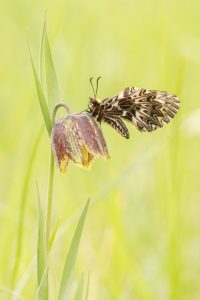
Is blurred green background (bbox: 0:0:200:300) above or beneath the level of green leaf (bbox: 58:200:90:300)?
above

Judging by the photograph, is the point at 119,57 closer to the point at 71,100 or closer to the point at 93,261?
the point at 71,100

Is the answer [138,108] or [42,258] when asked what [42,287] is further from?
[138,108]

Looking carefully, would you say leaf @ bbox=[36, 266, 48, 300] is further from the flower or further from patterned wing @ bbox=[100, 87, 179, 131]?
patterned wing @ bbox=[100, 87, 179, 131]

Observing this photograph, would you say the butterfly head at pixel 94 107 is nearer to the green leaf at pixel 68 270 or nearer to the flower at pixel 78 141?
the flower at pixel 78 141

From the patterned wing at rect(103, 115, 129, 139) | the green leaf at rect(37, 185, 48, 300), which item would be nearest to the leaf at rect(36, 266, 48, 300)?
the green leaf at rect(37, 185, 48, 300)

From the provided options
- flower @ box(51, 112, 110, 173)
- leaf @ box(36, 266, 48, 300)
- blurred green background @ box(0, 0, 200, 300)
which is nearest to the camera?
leaf @ box(36, 266, 48, 300)

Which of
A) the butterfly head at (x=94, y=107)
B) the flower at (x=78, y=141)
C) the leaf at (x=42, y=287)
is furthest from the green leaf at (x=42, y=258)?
the butterfly head at (x=94, y=107)
